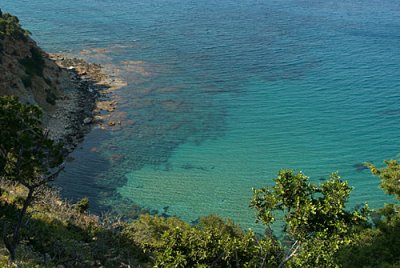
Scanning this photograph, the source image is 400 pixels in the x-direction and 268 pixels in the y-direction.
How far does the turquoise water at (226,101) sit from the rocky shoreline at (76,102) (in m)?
2.73

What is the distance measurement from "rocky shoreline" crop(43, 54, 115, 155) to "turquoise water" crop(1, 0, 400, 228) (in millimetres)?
2728

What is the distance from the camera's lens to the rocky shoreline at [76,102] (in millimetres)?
56031

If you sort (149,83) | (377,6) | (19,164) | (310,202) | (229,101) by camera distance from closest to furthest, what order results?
(310,202) → (19,164) → (229,101) → (149,83) → (377,6)

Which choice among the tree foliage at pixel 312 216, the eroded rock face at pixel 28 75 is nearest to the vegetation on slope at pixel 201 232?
the tree foliage at pixel 312 216

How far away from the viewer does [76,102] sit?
2581 inches

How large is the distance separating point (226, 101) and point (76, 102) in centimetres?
2561

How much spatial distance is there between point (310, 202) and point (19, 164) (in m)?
14.9

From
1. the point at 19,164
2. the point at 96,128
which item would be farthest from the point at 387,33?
the point at 19,164

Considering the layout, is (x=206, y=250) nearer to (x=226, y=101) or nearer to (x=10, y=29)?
(x=226, y=101)

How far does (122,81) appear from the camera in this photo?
252 ft

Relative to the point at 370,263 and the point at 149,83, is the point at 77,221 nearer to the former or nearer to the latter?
the point at 370,263

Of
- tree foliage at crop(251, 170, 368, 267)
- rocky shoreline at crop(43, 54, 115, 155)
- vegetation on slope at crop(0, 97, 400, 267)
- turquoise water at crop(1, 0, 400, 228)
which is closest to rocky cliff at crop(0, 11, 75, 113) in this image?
rocky shoreline at crop(43, 54, 115, 155)

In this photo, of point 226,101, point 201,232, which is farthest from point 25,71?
point 201,232

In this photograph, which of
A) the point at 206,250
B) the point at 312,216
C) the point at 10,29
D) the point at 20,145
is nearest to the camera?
the point at 312,216
